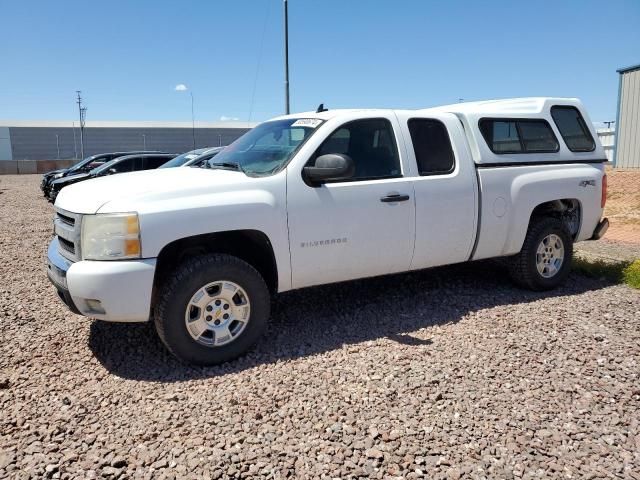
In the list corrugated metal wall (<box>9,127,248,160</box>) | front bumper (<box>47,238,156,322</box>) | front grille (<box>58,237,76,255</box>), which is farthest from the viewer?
corrugated metal wall (<box>9,127,248,160</box>)

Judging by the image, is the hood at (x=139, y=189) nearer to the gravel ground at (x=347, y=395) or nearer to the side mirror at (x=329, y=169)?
the side mirror at (x=329, y=169)

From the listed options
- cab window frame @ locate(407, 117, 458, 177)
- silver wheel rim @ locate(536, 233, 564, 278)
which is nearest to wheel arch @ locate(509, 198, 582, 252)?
silver wheel rim @ locate(536, 233, 564, 278)

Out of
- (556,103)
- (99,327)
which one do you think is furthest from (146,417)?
(556,103)

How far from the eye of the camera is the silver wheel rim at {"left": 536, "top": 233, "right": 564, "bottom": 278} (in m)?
5.62

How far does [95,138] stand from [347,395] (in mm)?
65224

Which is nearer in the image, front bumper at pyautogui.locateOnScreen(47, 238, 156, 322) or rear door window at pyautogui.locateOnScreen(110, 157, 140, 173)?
front bumper at pyautogui.locateOnScreen(47, 238, 156, 322)

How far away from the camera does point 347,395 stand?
339 centimetres

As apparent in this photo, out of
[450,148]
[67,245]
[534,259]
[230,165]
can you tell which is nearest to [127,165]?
[230,165]

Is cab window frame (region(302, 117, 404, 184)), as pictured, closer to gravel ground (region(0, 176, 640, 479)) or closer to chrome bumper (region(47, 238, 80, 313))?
gravel ground (region(0, 176, 640, 479))

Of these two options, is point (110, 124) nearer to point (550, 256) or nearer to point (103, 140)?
point (103, 140)

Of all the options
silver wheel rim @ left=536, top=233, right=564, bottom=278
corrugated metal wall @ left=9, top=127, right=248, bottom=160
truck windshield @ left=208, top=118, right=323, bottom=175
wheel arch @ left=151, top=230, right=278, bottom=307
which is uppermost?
corrugated metal wall @ left=9, top=127, right=248, bottom=160

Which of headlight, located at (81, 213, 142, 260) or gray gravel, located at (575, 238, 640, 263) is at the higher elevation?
headlight, located at (81, 213, 142, 260)

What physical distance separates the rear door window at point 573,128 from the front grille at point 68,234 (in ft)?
16.5

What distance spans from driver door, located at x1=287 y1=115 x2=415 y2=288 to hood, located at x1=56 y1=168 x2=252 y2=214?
57 centimetres
